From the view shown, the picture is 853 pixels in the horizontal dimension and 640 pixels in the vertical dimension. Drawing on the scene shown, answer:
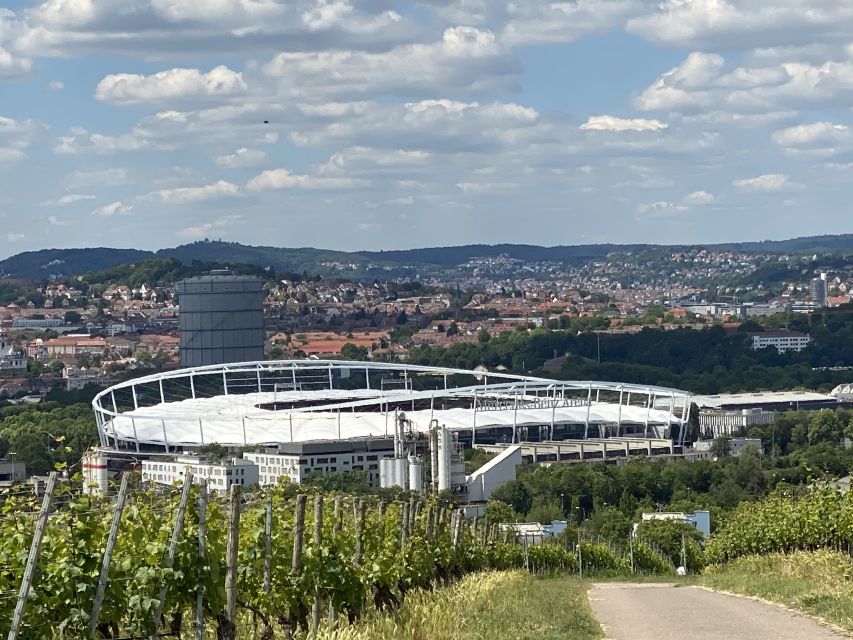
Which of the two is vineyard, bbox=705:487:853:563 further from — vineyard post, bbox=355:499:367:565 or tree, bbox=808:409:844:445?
tree, bbox=808:409:844:445

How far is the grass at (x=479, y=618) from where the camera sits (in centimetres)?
2172

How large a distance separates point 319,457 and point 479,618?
97033 millimetres

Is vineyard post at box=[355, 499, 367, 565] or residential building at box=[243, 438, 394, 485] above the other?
vineyard post at box=[355, 499, 367, 565]

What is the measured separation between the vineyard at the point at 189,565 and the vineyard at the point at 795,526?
10284mm

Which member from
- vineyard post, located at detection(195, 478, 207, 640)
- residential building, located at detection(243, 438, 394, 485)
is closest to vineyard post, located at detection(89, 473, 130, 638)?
vineyard post, located at detection(195, 478, 207, 640)

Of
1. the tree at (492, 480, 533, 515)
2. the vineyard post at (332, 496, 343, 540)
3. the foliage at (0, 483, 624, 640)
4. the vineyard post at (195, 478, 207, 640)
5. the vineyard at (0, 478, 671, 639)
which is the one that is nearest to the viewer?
the vineyard at (0, 478, 671, 639)

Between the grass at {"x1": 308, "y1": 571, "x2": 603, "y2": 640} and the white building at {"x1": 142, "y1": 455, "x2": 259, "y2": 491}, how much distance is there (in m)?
75.1

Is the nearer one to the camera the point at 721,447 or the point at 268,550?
the point at 268,550

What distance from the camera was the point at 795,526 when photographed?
1613 inches

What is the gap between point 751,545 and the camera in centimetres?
4516

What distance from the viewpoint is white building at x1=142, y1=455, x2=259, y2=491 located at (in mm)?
106062

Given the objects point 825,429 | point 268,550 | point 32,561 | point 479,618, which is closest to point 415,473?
point 825,429

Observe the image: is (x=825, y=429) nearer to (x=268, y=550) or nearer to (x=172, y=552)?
(x=268, y=550)

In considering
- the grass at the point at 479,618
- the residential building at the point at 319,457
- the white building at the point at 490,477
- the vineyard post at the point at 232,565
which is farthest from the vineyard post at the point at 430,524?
the residential building at the point at 319,457
